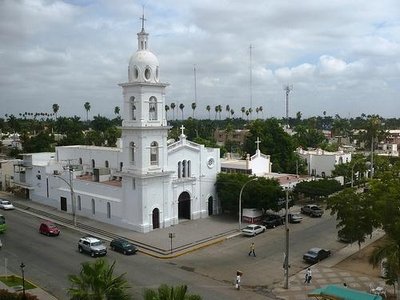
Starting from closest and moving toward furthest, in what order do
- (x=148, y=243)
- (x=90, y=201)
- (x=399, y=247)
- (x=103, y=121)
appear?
(x=399, y=247)
(x=148, y=243)
(x=90, y=201)
(x=103, y=121)

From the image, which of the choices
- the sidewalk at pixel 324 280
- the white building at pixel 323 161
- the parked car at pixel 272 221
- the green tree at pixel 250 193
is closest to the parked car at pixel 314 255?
the sidewalk at pixel 324 280

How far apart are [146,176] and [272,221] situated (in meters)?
13.9

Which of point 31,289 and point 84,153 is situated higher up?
point 84,153

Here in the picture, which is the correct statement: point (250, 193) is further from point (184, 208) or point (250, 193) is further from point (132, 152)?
point (132, 152)

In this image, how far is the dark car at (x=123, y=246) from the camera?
124ft

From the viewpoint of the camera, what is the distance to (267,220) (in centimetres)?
4738

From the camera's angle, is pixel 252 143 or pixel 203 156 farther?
pixel 252 143

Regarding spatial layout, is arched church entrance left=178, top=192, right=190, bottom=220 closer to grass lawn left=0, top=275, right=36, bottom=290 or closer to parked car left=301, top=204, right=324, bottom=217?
parked car left=301, top=204, right=324, bottom=217

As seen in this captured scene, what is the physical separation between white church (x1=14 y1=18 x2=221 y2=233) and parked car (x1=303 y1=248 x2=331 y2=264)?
15.8 meters

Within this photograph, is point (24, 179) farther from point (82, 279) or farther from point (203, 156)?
point (82, 279)

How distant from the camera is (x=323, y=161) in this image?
8419 cm

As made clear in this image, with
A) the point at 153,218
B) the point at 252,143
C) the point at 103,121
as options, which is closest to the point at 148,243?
the point at 153,218

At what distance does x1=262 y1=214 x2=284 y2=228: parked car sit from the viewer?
46969 mm

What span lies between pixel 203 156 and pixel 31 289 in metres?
25.8
